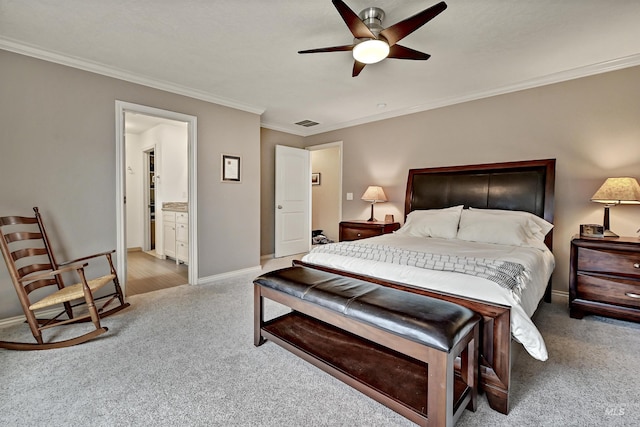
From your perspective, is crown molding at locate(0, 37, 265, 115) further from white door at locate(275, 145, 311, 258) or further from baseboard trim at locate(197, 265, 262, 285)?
baseboard trim at locate(197, 265, 262, 285)

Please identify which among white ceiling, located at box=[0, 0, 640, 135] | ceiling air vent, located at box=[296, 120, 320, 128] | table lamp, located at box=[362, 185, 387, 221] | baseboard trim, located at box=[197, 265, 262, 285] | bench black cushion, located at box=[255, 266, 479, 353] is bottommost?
baseboard trim, located at box=[197, 265, 262, 285]

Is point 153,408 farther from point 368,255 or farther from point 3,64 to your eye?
point 3,64

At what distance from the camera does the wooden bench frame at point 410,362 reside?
1.23 meters

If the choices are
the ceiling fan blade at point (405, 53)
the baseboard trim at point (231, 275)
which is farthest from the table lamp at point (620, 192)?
the baseboard trim at point (231, 275)

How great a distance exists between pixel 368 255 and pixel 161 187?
185 inches

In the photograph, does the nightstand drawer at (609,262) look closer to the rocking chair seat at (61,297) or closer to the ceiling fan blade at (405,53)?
the ceiling fan blade at (405,53)

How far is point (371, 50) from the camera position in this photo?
2057 millimetres

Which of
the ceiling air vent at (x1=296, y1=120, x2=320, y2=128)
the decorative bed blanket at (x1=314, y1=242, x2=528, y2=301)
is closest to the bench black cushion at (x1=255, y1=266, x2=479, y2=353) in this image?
the decorative bed blanket at (x1=314, y1=242, x2=528, y2=301)

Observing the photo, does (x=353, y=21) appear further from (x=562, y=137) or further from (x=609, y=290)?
(x=609, y=290)

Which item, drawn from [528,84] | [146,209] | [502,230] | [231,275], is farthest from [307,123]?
[146,209]

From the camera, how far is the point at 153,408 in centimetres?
150

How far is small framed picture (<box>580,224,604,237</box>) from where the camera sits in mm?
2682

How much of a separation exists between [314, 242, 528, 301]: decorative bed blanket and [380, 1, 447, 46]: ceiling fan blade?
5.01ft

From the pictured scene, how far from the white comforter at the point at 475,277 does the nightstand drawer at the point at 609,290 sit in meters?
0.34
